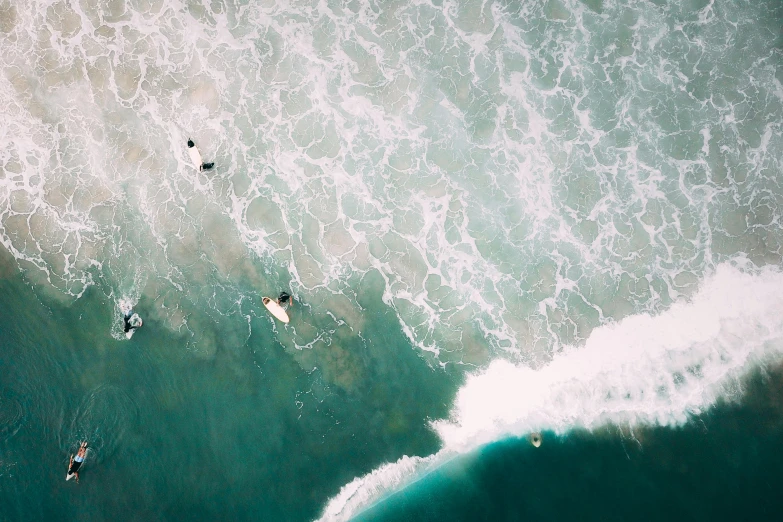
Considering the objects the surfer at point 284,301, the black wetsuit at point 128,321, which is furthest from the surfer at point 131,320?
the surfer at point 284,301

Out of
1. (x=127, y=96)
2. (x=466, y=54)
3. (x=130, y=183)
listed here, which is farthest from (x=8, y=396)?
(x=466, y=54)

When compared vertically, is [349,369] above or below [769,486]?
above

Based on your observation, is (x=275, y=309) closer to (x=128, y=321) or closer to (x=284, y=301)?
(x=284, y=301)

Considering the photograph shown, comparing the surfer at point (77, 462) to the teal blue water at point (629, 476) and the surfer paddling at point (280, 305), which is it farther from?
the teal blue water at point (629, 476)

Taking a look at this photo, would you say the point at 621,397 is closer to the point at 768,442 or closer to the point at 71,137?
the point at 768,442

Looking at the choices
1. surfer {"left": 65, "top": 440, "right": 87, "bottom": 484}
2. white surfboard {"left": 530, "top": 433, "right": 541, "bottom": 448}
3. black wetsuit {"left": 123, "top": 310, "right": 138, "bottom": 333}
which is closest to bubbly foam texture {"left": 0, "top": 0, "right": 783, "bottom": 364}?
black wetsuit {"left": 123, "top": 310, "right": 138, "bottom": 333}

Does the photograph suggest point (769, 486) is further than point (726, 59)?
No
